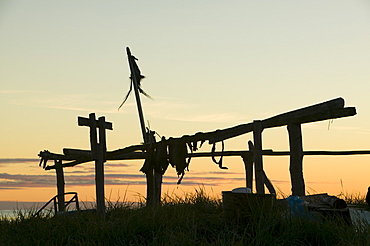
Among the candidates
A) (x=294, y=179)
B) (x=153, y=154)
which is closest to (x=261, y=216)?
(x=294, y=179)

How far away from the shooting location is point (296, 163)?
1098 cm

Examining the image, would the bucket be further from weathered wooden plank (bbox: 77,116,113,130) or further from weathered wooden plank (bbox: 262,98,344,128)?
weathered wooden plank (bbox: 77,116,113,130)

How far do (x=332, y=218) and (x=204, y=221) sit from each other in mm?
2286

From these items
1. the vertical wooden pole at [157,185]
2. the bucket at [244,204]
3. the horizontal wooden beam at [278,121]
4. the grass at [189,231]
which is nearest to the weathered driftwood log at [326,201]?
the grass at [189,231]

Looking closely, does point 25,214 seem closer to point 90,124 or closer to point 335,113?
point 90,124

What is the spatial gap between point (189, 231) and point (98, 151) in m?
3.37

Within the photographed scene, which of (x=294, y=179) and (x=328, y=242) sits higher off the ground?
(x=294, y=179)

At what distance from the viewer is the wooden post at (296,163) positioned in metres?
10.9

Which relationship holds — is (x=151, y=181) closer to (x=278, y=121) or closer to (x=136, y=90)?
(x=136, y=90)

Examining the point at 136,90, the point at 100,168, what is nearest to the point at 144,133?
the point at 136,90

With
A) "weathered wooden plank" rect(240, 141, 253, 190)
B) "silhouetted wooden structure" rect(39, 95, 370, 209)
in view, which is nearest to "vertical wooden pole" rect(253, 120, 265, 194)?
"silhouetted wooden structure" rect(39, 95, 370, 209)

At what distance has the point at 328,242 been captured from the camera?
8.71 metres

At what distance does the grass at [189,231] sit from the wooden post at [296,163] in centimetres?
158

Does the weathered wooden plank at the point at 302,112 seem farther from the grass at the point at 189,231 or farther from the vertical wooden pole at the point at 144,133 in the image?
the vertical wooden pole at the point at 144,133
